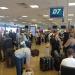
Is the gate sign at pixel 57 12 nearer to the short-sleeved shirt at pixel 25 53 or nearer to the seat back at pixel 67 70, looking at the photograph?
the short-sleeved shirt at pixel 25 53

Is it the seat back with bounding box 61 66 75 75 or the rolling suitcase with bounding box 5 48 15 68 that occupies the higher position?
the seat back with bounding box 61 66 75 75

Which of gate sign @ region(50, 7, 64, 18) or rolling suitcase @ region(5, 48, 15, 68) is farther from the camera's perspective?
gate sign @ region(50, 7, 64, 18)

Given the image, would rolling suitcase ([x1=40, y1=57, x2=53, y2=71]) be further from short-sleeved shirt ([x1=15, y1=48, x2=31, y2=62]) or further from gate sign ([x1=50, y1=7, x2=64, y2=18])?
gate sign ([x1=50, y1=7, x2=64, y2=18])

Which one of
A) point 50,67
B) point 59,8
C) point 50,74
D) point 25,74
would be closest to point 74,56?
point 25,74

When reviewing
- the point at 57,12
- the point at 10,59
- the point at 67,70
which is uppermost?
the point at 57,12

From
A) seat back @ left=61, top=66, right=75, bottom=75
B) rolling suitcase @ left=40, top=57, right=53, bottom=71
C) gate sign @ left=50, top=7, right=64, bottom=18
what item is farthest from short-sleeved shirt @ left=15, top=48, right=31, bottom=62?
gate sign @ left=50, top=7, right=64, bottom=18

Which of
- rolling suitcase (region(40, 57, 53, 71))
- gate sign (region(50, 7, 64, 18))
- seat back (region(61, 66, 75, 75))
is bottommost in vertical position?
rolling suitcase (region(40, 57, 53, 71))

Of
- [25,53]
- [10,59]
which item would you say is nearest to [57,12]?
[10,59]

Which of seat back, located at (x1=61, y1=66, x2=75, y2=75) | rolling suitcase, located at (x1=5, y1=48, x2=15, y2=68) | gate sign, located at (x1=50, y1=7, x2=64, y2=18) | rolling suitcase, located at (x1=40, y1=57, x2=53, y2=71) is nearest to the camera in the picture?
seat back, located at (x1=61, y1=66, x2=75, y2=75)

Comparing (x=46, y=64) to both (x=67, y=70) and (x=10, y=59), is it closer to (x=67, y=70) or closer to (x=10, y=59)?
(x=10, y=59)

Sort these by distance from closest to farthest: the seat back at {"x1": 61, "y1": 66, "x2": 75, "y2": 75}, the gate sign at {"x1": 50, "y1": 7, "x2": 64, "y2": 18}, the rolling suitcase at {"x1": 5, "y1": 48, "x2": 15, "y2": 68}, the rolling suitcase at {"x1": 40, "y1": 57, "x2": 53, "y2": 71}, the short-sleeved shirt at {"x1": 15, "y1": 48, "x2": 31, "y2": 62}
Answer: the seat back at {"x1": 61, "y1": 66, "x2": 75, "y2": 75} → the short-sleeved shirt at {"x1": 15, "y1": 48, "x2": 31, "y2": 62} → the rolling suitcase at {"x1": 40, "y1": 57, "x2": 53, "y2": 71} → the rolling suitcase at {"x1": 5, "y1": 48, "x2": 15, "y2": 68} → the gate sign at {"x1": 50, "y1": 7, "x2": 64, "y2": 18}

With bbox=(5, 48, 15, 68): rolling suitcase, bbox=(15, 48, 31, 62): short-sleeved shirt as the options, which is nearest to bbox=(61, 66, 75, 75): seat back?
bbox=(15, 48, 31, 62): short-sleeved shirt

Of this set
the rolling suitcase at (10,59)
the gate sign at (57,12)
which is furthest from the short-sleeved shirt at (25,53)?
the gate sign at (57,12)

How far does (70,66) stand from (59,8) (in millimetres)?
10339
